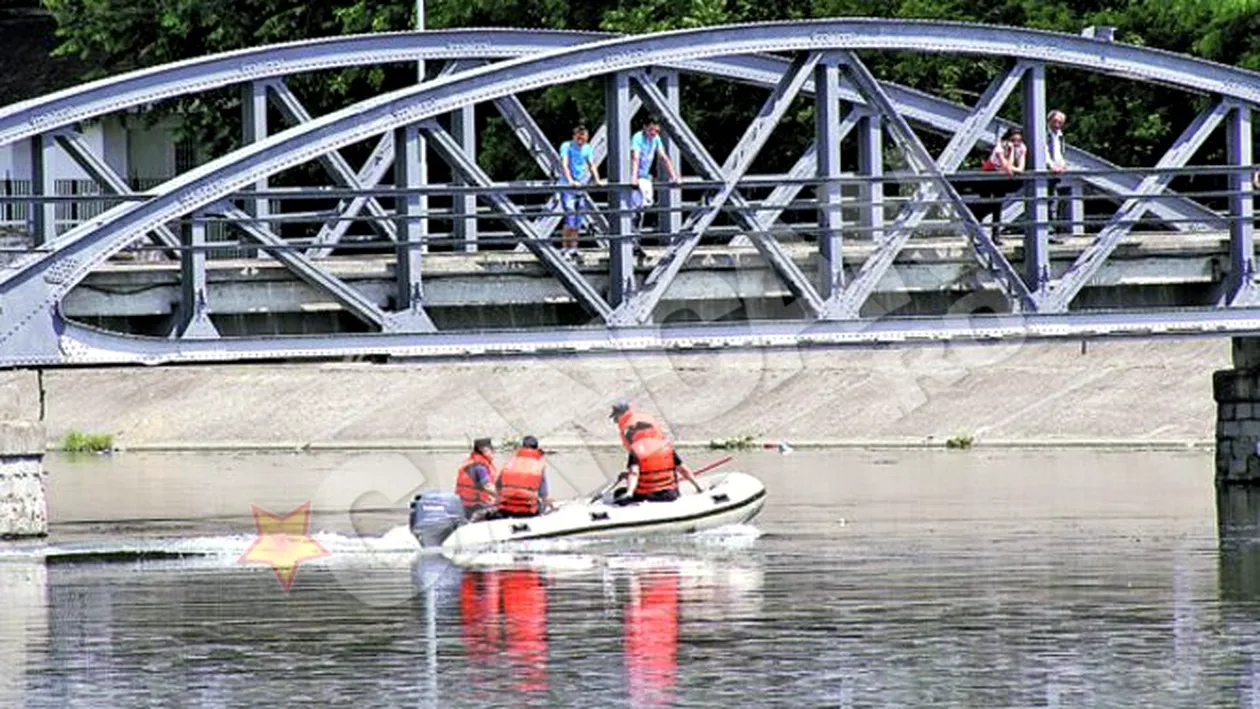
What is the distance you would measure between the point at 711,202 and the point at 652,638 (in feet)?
32.3

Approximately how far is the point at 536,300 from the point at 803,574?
200 inches

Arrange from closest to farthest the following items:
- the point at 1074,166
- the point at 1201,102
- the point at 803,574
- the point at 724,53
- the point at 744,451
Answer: the point at 803,574 < the point at 724,53 < the point at 1074,166 < the point at 1201,102 < the point at 744,451

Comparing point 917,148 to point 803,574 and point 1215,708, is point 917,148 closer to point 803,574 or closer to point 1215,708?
point 803,574

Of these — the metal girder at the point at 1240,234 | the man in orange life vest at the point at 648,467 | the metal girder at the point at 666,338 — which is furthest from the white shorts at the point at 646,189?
the metal girder at the point at 1240,234

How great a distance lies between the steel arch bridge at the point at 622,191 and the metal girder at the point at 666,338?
0.02 meters

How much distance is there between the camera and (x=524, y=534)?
39531 mm

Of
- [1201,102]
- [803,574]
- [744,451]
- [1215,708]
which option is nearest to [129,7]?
[744,451]

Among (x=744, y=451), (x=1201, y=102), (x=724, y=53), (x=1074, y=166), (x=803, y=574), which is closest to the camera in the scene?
(x=803, y=574)

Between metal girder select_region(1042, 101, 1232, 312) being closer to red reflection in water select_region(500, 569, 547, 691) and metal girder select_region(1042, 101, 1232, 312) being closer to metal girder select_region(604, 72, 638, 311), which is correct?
metal girder select_region(604, 72, 638, 311)

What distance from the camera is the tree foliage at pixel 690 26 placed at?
2251 inches

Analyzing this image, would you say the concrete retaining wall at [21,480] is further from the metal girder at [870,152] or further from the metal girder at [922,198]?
the metal girder at [870,152]

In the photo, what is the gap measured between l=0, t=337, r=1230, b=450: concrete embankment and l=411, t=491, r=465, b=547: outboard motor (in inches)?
807

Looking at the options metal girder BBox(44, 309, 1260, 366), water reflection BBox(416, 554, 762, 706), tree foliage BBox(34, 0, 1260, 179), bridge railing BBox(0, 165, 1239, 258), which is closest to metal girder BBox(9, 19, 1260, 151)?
bridge railing BBox(0, 165, 1239, 258)

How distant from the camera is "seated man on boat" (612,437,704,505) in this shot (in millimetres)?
40094
